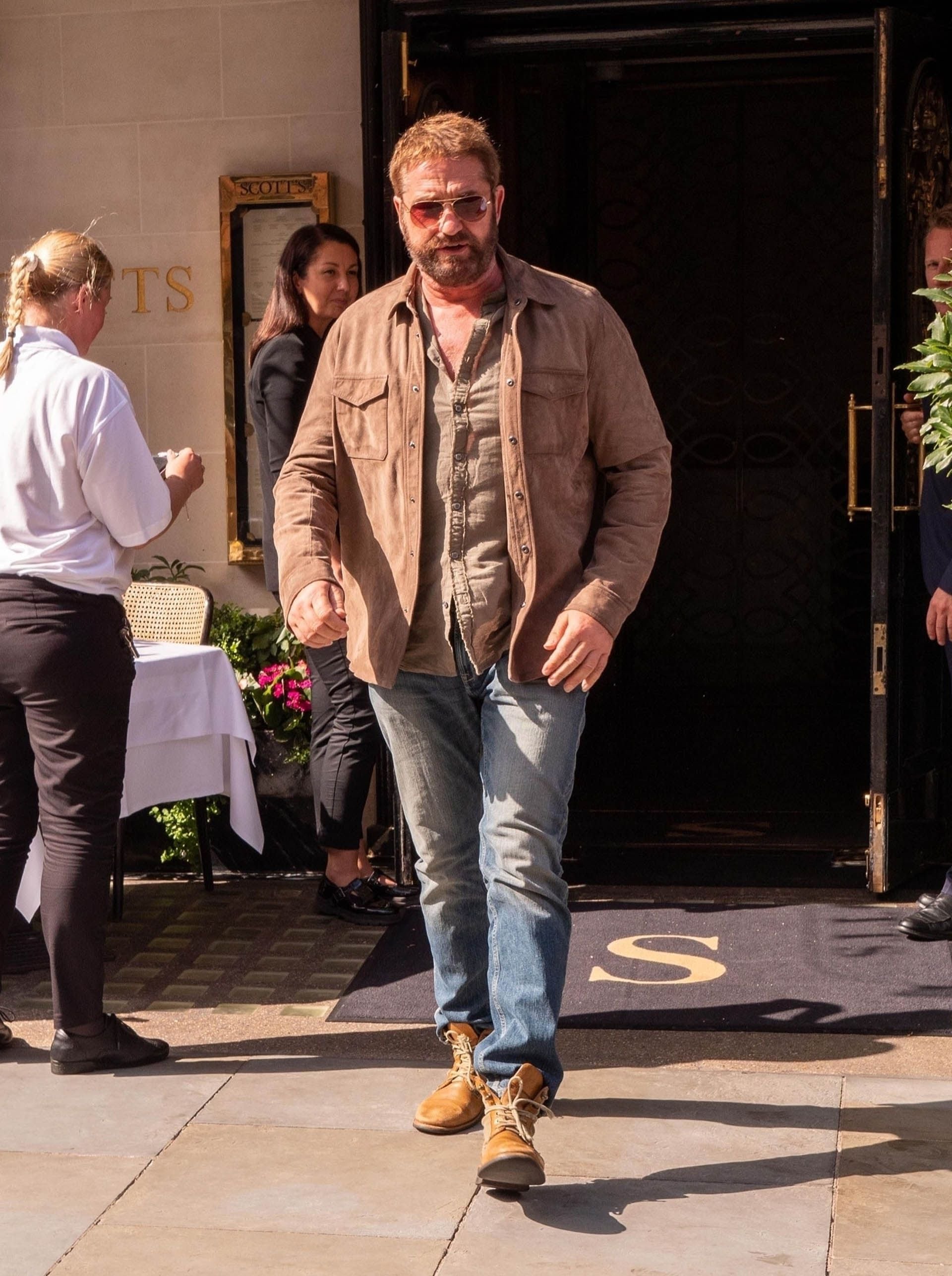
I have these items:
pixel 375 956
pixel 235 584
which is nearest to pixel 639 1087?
pixel 375 956

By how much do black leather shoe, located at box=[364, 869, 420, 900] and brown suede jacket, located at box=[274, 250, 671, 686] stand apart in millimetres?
2100

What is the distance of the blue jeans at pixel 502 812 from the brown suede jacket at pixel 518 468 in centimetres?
10

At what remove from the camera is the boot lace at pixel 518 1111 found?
10.6ft

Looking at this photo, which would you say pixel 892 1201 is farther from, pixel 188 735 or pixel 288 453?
pixel 288 453

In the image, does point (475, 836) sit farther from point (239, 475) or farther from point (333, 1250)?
point (239, 475)

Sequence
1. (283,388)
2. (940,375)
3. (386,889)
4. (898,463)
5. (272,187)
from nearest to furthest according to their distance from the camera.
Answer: (940,375) → (283,388) → (386,889) → (898,463) → (272,187)

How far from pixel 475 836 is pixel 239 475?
10.7 ft

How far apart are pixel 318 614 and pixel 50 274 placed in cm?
124

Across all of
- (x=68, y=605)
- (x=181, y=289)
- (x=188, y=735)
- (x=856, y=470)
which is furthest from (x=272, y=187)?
(x=68, y=605)

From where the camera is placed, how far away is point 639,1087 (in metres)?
3.85

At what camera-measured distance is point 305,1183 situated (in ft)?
10.8

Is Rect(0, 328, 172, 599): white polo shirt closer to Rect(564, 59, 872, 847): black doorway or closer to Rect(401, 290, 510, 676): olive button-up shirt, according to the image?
Rect(401, 290, 510, 676): olive button-up shirt

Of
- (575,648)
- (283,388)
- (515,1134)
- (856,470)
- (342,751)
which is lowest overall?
(515,1134)

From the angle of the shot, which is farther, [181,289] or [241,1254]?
[181,289]
